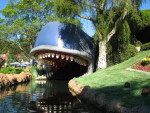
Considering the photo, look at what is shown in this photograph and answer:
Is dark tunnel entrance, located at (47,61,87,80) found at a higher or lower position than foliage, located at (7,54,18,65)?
lower

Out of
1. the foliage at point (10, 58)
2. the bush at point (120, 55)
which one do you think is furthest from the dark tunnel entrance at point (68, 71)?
the foliage at point (10, 58)

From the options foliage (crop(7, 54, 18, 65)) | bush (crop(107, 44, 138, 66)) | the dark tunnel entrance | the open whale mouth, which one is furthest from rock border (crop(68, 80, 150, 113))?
foliage (crop(7, 54, 18, 65))

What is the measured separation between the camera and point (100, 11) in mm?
10984

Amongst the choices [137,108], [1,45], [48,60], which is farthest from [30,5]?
[137,108]

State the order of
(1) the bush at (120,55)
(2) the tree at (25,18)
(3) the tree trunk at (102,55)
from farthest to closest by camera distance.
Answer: (2) the tree at (25,18) < (1) the bush at (120,55) < (3) the tree trunk at (102,55)

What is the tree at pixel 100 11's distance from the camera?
980cm

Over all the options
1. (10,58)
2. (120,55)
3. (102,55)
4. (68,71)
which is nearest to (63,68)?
(68,71)

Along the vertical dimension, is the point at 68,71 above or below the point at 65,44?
below

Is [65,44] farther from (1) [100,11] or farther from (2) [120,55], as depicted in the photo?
(2) [120,55]

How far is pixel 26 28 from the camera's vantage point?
2270cm

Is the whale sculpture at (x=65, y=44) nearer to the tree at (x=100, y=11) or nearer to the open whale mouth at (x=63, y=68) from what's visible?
the tree at (x=100, y=11)

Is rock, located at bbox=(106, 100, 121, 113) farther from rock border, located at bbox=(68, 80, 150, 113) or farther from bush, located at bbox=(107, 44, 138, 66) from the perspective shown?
bush, located at bbox=(107, 44, 138, 66)

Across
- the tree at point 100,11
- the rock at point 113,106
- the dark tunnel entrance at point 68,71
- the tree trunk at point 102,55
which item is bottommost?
the rock at point 113,106

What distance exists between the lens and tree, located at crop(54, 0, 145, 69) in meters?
9.80
